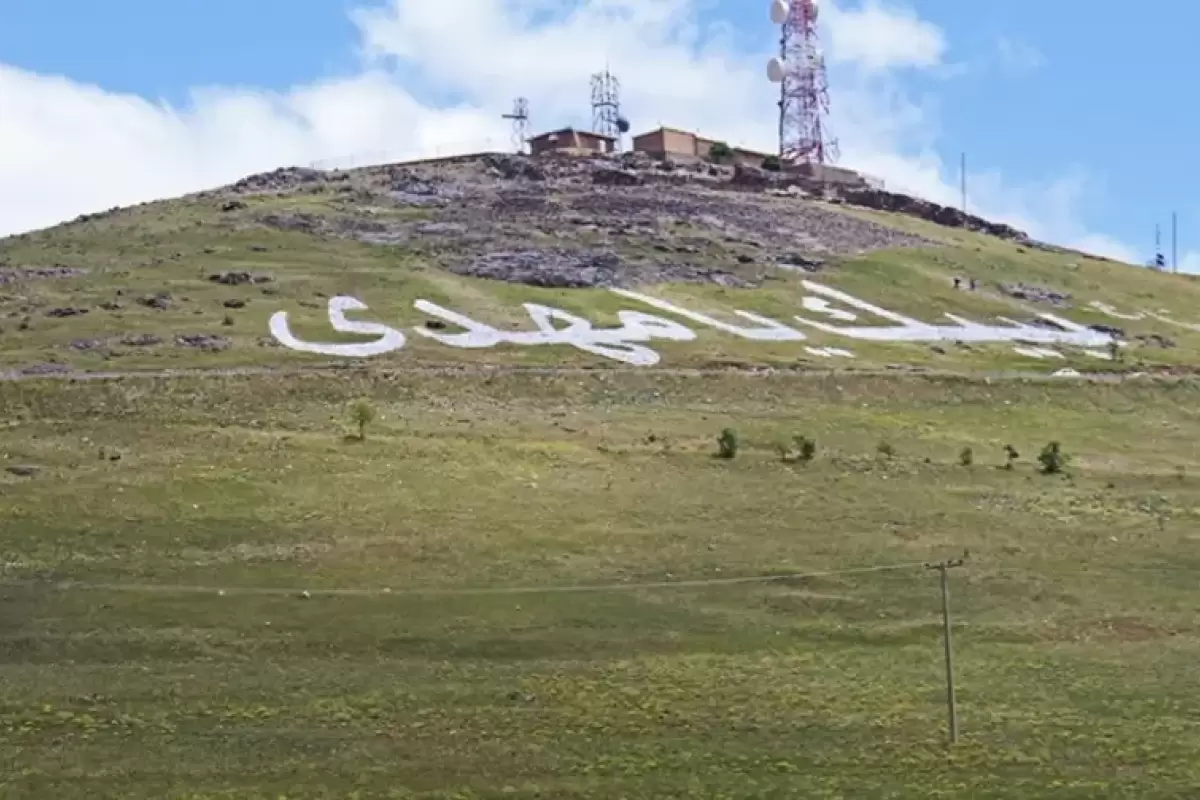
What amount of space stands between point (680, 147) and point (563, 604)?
12001 cm

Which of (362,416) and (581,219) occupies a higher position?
(581,219)

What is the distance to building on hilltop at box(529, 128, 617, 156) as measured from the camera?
6166 inches

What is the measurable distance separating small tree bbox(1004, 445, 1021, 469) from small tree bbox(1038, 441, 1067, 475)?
120 centimetres

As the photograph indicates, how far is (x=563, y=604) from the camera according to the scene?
4475 centimetres

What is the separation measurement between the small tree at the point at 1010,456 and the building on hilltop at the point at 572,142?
95.5 m

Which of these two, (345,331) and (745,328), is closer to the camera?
(345,331)

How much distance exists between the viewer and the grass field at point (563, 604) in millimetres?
34125

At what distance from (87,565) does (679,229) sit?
276 feet

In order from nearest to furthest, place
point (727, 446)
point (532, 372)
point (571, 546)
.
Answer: point (571, 546)
point (727, 446)
point (532, 372)

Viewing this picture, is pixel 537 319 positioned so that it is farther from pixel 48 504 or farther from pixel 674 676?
pixel 674 676

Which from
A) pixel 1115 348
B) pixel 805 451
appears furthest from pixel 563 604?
pixel 1115 348

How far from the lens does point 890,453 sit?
6456 cm

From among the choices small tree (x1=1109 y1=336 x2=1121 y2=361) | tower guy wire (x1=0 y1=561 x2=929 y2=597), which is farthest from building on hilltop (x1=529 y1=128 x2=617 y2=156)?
tower guy wire (x1=0 y1=561 x2=929 y2=597)

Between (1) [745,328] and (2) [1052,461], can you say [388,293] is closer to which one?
→ (1) [745,328]
